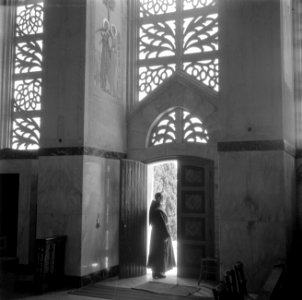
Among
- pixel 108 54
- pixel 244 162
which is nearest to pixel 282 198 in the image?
pixel 244 162

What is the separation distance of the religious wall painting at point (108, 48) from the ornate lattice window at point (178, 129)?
978 mm

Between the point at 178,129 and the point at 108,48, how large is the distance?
191 centimetres

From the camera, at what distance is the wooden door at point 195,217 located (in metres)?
7.86

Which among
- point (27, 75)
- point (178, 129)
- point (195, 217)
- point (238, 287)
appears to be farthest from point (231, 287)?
point (27, 75)

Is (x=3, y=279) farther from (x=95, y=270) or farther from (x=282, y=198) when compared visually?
(x=282, y=198)

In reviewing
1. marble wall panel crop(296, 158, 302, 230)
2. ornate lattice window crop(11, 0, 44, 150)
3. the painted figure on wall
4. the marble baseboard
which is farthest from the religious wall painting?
Result: marble wall panel crop(296, 158, 302, 230)

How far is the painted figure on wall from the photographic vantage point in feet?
25.8

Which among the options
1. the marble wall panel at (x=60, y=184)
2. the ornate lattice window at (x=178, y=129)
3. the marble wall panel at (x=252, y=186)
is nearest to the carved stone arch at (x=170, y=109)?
the ornate lattice window at (x=178, y=129)

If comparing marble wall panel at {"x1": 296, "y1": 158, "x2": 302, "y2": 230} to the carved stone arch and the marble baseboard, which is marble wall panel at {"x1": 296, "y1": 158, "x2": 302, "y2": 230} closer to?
the carved stone arch

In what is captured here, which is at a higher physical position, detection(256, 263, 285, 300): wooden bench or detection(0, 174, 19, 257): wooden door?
detection(0, 174, 19, 257): wooden door

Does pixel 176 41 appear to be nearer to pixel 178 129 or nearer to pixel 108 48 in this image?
pixel 108 48

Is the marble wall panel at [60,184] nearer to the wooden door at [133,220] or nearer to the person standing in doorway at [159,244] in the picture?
the wooden door at [133,220]

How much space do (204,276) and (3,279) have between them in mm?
3327

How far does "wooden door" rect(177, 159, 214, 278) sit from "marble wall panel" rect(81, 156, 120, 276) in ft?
3.82
